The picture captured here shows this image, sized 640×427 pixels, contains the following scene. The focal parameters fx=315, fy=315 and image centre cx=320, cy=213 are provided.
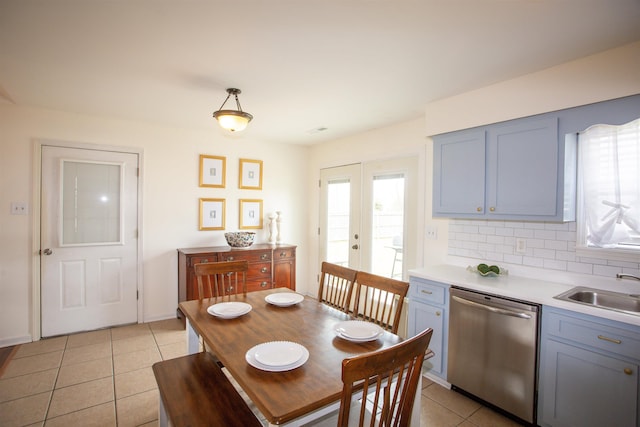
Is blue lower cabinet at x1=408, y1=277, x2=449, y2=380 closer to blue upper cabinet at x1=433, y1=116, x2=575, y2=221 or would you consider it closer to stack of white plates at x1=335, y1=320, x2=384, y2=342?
blue upper cabinet at x1=433, y1=116, x2=575, y2=221

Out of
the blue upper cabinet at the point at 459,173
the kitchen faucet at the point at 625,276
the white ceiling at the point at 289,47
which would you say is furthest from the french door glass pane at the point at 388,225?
the kitchen faucet at the point at 625,276

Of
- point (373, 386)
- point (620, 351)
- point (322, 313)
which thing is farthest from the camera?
point (322, 313)

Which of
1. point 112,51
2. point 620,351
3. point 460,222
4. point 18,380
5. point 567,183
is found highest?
point 112,51

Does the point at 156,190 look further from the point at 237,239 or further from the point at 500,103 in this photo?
the point at 500,103

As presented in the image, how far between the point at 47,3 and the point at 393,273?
3.49 metres

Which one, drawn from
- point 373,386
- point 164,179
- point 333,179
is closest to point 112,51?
point 164,179

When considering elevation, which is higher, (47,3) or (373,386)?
(47,3)

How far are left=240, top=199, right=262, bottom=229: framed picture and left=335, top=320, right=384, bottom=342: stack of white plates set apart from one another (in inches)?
118

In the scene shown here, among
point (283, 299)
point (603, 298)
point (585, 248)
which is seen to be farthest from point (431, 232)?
point (283, 299)

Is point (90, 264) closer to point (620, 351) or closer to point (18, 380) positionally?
point (18, 380)

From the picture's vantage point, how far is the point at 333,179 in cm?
459

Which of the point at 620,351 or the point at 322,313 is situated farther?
→ the point at 322,313

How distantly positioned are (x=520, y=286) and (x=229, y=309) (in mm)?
2013

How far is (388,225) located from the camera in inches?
146
